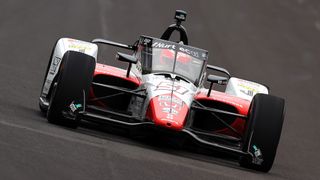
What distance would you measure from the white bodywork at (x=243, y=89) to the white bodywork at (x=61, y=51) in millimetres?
2111

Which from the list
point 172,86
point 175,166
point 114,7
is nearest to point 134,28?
point 114,7

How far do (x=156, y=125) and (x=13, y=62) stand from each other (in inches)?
349

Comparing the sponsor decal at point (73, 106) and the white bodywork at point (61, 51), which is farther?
the white bodywork at point (61, 51)

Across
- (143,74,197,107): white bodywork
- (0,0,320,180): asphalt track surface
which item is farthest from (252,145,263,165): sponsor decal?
(143,74,197,107): white bodywork

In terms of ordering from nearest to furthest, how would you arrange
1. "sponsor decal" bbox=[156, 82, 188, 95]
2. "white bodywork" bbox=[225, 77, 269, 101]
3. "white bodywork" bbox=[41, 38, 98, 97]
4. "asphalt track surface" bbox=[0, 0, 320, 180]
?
"asphalt track surface" bbox=[0, 0, 320, 180]
"sponsor decal" bbox=[156, 82, 188, 95]
"white bodywork" bbox=[41, 38, 98, 97]
"white bodywork" bbox=[225, 77, 269, 101]

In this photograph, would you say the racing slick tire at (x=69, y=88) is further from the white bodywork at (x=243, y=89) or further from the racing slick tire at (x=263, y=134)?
the white bodywork at (x=243, y=89)

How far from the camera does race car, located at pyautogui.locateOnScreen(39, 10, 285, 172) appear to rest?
12.8 metres

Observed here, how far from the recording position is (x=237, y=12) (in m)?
27.2

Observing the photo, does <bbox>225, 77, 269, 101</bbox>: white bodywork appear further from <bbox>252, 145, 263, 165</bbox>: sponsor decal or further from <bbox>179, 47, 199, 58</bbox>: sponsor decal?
<bbox>252, 145, 263, 165</bbox>: sponsor decal

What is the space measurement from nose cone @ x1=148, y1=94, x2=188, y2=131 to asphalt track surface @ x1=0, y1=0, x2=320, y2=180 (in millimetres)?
352

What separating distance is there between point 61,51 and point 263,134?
3626 mm

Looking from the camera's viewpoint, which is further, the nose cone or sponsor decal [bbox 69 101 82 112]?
sponsor decal [bbox 69 101 82 112]

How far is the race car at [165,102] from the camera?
41.9 feet

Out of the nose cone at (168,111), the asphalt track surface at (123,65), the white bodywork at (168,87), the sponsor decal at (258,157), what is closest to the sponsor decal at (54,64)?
the asphalt track surface at (123,65)
